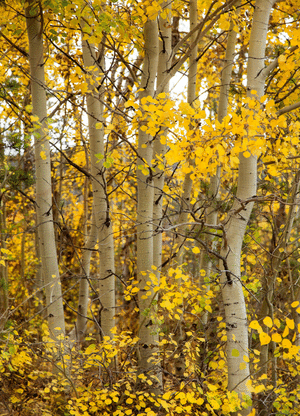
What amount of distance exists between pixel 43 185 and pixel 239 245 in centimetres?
176

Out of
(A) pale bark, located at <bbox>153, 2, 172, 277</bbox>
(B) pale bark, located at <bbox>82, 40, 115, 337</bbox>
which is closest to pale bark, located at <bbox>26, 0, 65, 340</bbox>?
(B) pale bark, located at <bbox>82, 40, 115, 337</bbox>

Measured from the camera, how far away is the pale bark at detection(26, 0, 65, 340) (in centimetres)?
280

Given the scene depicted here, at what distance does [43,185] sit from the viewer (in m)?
2.93

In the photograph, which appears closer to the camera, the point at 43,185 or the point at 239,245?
the point at 239,245

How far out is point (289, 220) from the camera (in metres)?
3.33

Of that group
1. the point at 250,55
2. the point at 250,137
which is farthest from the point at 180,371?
the point at 250,55

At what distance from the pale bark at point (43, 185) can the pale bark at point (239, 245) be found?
1.43 metres

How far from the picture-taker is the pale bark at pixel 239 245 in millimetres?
2277

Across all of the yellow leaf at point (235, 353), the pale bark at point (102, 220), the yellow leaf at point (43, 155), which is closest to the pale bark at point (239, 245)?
the yellow leaf at point (235, 353)

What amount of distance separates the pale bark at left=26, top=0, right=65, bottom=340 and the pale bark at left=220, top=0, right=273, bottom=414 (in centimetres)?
143

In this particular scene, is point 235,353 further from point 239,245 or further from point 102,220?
point 102,220

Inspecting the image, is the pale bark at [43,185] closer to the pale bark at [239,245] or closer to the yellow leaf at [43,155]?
the yellow leaf at [43,155]

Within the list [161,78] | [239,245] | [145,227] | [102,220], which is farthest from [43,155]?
[239,245]

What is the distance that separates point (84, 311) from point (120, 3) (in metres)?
3.70
